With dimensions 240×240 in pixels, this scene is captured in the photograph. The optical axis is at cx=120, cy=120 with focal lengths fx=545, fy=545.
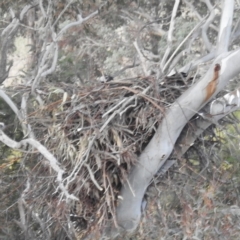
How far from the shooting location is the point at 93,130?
482 cm

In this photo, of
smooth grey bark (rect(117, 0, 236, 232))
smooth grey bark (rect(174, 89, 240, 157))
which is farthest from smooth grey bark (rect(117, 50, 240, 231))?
smooth grey bark (rect(174, 89, 240, 157))

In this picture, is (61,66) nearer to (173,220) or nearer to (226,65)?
(173,220)

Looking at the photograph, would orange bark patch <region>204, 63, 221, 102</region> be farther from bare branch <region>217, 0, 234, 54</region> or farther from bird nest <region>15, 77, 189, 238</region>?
bird nest <region>15, 77, 189, 238</region>

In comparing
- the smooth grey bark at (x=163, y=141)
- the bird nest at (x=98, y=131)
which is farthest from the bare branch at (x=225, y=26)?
the bird nest at (x=98, y=131)

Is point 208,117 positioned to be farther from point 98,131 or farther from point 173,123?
point 98,131

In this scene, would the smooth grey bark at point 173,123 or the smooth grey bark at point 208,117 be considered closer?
the smooth grey bark at point 173,123

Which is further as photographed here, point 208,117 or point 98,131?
point 208,117

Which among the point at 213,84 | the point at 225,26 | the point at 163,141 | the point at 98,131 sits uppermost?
the point at 225,26

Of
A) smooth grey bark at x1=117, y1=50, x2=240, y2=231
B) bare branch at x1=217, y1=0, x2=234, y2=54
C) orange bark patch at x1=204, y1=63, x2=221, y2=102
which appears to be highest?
bare branch at x1=217, y1=0, x2=234, y2=54

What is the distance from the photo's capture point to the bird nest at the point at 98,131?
4.84 meters

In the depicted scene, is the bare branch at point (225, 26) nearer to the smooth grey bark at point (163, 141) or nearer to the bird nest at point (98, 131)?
the smooth grey bark at point (163, 141)

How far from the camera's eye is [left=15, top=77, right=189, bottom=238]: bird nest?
484 centimetres

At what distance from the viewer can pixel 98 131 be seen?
4.75 metres

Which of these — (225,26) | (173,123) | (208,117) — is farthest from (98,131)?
(225,26)
